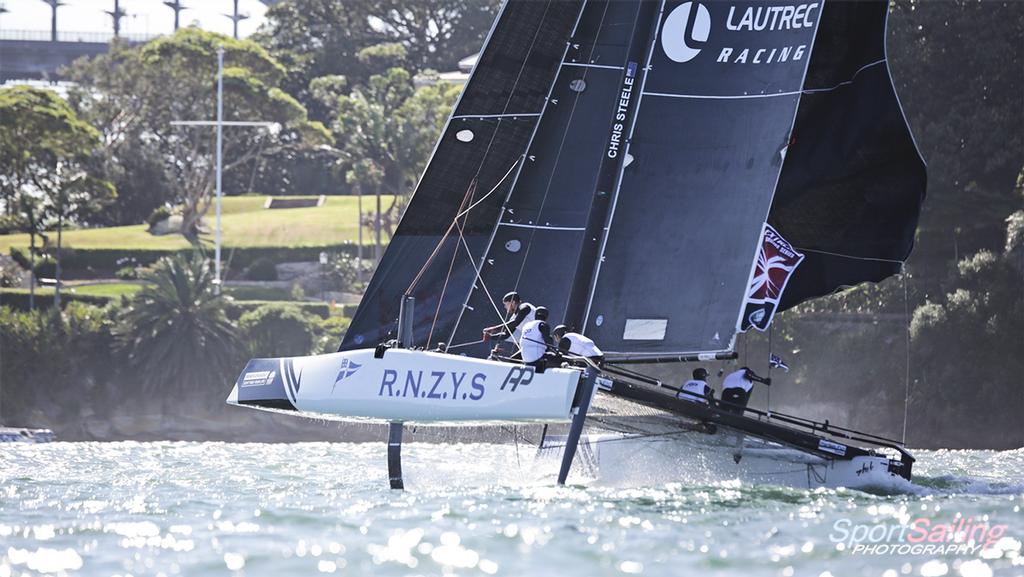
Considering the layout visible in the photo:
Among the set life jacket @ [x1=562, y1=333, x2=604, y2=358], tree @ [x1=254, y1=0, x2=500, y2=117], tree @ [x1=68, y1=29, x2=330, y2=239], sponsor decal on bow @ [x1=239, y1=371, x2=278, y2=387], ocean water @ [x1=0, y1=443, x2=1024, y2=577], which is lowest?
ocean water @ [x1=0, y1=443, x2=1024, y2=577]

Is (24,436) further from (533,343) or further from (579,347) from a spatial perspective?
(533,343)

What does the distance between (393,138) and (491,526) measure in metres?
42.9

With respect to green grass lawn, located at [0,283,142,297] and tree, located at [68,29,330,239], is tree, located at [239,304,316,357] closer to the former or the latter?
green grass lawn, located at [0,283,142,297]

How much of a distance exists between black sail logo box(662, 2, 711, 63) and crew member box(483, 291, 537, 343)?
3269 mm

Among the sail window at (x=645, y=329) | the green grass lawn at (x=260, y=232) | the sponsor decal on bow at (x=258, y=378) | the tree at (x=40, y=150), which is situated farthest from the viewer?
the green grass lawn at (x=260, y=232)

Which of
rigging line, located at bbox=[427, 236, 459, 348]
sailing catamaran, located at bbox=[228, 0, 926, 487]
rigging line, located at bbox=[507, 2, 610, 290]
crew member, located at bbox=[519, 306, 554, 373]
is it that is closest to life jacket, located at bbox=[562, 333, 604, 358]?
sailing catamaran, located at bbox=[228, 0, 926, 487]

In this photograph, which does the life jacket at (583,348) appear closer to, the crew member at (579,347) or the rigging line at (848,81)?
the crew member at (579,347)

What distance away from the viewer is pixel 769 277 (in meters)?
19.0

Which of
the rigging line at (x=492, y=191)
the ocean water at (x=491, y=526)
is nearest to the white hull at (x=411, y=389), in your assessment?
the ocean water at (x=491, y=526)

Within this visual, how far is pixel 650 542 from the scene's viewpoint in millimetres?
11664

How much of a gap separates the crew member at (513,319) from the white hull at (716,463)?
1474 millimetres

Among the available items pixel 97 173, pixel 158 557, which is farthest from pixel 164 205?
pixel 158 557

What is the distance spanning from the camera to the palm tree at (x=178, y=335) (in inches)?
1625

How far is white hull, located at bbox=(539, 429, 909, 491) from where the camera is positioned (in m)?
16.1
